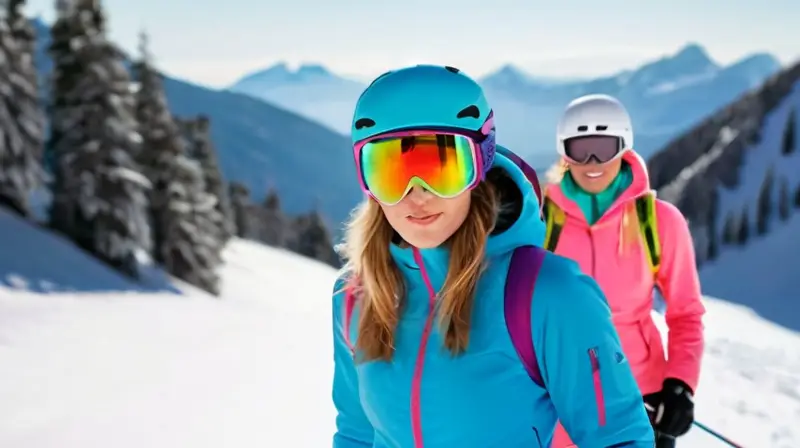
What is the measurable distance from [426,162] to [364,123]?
0.22 meters

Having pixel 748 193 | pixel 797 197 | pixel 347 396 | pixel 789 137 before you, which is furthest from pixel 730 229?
pixel 347 396

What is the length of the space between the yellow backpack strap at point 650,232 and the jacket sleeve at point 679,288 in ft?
0.09

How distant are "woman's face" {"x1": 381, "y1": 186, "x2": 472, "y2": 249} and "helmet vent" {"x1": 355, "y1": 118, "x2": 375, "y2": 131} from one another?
8.9 inches

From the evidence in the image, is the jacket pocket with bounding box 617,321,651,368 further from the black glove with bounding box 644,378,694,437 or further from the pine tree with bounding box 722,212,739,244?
the pine tree with bounding box 722,212,739,244

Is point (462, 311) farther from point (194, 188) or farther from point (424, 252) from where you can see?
point (194, 188)

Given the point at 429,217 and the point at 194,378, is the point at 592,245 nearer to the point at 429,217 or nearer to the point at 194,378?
the point at 429,217

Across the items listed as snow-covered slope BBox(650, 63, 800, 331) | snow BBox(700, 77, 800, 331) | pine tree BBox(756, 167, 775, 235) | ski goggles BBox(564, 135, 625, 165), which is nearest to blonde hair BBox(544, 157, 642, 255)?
ski goggles BBox(564, 135, 625, 165)

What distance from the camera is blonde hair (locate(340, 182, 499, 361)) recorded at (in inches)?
74.2

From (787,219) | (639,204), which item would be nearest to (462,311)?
(639,204)

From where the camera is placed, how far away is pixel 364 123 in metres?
1.99

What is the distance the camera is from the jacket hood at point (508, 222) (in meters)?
1.93

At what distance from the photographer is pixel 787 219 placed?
5200 cm

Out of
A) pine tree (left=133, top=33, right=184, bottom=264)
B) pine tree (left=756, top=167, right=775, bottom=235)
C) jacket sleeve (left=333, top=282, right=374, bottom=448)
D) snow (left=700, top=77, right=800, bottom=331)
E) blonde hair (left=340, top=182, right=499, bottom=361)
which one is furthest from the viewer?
pine tree (left=756, top=167, right=775, bottom=235)

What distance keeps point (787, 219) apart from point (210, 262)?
43903 millimetres
